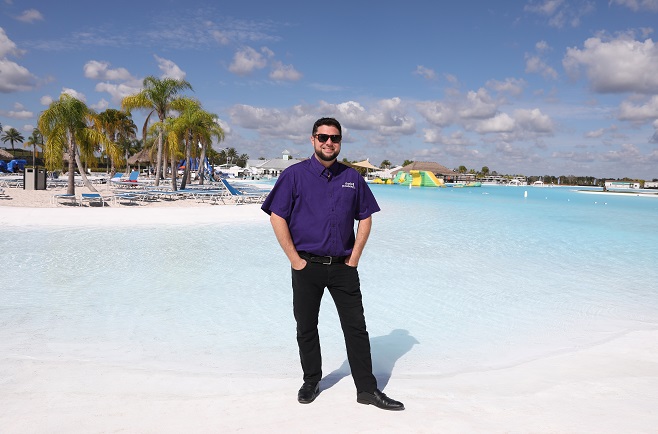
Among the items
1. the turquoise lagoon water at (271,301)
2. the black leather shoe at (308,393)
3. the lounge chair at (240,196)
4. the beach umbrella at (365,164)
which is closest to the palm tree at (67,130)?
the lounge chair at (240,196)

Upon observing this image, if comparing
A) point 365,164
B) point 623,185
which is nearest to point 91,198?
point 365,164

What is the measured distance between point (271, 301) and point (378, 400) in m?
3.27

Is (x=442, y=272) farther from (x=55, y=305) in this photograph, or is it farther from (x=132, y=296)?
(x=55, y=305)

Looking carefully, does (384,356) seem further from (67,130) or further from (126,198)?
(67,130)

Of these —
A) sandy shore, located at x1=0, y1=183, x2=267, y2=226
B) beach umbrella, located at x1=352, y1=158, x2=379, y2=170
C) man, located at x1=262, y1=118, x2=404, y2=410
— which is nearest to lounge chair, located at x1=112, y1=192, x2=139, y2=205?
sandy shore, located at x1=0, y1=183, x2=267, y2=226

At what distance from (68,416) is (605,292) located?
7.18 meters

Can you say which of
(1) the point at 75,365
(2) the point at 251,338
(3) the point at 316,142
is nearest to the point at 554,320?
(2) the point at 251,338

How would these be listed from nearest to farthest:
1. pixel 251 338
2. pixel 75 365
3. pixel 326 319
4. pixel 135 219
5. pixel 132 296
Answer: pixel 75 365 < pixel 251 338 < pixel 326 319 < pixel 132 296 < pixel 135 219

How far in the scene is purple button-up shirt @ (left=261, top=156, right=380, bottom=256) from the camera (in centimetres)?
262

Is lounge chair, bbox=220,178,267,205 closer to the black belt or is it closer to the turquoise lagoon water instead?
the turquoise lagoon water

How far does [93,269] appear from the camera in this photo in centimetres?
729

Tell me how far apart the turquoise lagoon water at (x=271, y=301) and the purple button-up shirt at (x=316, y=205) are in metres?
1.39

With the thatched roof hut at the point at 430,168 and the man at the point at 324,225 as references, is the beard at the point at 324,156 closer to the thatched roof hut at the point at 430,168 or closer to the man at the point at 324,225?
the man at the point at 324,225

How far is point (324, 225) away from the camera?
2.62 metres
